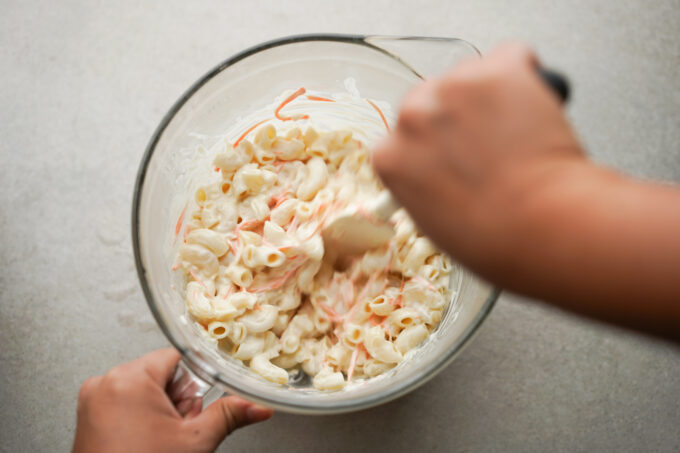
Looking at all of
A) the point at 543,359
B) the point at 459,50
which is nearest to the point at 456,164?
the point at 459,50

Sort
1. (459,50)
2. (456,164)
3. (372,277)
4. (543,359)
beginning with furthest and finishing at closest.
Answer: (543,359) → (372,277) → (459,50) → (456,164)

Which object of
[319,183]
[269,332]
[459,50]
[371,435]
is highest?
[459,50]

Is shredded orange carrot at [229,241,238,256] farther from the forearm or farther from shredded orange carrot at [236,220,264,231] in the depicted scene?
the forearm

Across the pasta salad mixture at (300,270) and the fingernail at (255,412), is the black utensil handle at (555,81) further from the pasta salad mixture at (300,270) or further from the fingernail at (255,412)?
the fingernail at (255,412)

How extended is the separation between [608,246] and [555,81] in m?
0.13

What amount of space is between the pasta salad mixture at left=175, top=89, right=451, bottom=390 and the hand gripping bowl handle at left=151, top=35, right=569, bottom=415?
0.21 ft

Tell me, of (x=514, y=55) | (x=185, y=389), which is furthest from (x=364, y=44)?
(x=185, y=389)

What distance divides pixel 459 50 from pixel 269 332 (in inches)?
17.6

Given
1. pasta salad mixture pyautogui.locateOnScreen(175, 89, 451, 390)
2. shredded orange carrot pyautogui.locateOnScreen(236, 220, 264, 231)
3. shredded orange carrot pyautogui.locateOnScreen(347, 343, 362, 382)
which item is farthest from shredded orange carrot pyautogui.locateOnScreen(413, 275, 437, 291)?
shredded orange carrot pyautogui.locateOnScreen(236, 220, 264, 231)

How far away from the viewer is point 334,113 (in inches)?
31.0

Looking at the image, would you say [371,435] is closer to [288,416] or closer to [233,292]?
[288,416]

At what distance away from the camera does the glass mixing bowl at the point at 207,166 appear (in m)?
0.59

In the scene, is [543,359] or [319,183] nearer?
[319,183]

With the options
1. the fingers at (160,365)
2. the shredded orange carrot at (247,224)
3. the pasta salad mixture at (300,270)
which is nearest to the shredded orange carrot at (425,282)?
the pasta salad mixture at (300,270)
